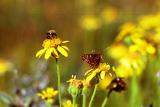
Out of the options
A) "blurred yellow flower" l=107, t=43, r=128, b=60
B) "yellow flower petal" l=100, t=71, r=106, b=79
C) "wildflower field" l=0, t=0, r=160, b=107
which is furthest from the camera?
"blurred yellow flower" l=107, t=43, r=128, b=60

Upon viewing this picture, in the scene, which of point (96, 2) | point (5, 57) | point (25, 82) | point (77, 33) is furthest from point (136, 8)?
point (25, 82)

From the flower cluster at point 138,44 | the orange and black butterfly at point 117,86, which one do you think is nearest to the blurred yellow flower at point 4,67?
the flower cluster at point 138,44

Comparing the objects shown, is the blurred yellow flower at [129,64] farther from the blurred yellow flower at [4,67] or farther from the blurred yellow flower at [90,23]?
the blurred yellow flower at [90,23]

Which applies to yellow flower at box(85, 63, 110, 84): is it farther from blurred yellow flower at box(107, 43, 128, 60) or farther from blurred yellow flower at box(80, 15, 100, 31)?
blurred yellow flower at box(80, 15, 100, 31)

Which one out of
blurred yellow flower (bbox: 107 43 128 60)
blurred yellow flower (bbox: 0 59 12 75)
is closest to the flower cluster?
blurred yellow flower (bbox: 107 43 128 60)

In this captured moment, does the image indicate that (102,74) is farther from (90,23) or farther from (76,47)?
(90,23)

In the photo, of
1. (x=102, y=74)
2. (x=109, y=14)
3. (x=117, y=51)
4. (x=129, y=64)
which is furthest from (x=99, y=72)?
(x=109, y=14)

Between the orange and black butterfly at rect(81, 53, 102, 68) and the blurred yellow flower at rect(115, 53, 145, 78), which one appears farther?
the blurred yellow flower at rect(115, 53, 145, 78)
